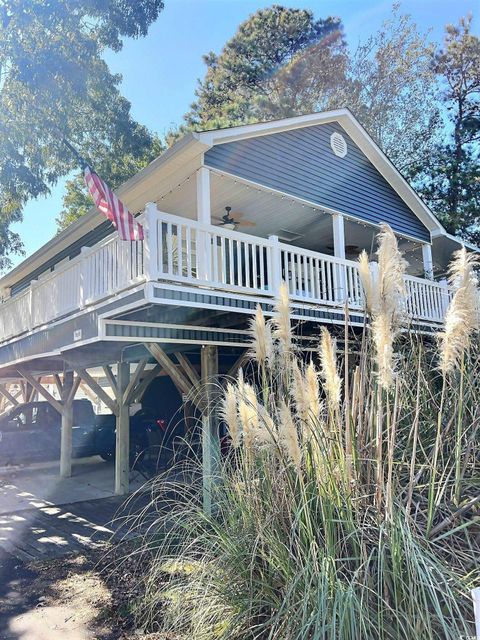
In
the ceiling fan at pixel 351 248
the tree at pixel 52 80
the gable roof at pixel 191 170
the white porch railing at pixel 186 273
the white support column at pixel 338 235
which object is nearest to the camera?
the white porch railing at pixel 186 273

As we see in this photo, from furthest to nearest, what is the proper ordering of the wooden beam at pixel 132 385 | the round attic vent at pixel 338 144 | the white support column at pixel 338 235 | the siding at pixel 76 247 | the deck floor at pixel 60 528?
the siding at pixel 76 247 < the round attic vent at pixel 338 144 < the white support column at pixel 338 235 < the wooden beam at pixel 132 385 < the deck floor at pixel 60 528

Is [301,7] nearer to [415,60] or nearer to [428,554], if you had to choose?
[415,60]

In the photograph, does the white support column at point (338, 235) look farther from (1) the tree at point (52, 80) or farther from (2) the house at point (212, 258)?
(1) the tree at point (52, 80)

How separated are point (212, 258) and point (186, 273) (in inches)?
15.9

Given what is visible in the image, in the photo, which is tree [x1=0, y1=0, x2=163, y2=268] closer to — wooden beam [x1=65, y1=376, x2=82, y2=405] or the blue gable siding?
the blue gable siding

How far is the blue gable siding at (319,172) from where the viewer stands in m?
7.96

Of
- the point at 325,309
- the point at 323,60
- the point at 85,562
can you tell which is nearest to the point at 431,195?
the point at 323,60

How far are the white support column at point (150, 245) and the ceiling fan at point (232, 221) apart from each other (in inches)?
138

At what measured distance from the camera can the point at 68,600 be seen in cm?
408

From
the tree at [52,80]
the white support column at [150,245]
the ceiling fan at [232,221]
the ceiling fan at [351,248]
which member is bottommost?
the white support column at [150,245]

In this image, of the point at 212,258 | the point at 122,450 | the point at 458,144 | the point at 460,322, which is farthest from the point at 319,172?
the point at 458,144

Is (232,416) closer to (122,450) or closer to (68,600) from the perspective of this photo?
(68,600)

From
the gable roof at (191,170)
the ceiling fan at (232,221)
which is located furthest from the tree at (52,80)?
the ceiling fan at (232,221)

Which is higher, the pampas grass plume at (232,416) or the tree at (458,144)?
the tree at (458,144)
